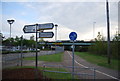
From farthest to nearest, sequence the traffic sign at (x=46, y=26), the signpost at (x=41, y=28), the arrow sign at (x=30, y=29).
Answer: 1. the arrow sign at (x=30, y=29)
2. the signpost at (x=41, y=28)
3. the traffic sign at (x=46, y=26)

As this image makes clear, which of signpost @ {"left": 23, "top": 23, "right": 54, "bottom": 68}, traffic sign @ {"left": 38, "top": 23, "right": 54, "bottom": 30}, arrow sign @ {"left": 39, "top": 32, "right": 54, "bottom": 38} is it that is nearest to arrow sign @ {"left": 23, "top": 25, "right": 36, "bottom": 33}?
signpost @ {"left": 23, "top": 23, "right": 54, "bottom": 68}

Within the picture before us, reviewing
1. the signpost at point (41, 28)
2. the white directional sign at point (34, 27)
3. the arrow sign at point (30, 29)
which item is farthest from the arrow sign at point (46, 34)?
the arrow sign at point (30, 29)

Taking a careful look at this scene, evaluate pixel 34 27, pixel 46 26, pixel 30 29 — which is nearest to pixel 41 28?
pixel 46 26

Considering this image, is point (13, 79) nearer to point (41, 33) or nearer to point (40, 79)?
point (40, 79)

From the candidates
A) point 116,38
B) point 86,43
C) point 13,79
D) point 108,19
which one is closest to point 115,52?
point 116,38

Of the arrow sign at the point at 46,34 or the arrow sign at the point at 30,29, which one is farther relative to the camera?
the arrow sign at the point at 30,29

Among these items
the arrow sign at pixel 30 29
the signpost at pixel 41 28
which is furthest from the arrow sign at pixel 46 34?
the arrow sign at pixel 30 29

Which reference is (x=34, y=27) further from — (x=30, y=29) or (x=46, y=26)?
(x=46, y=26)

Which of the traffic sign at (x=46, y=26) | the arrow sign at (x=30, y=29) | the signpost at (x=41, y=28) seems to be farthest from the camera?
the arrow sign at (x=30, y=29)

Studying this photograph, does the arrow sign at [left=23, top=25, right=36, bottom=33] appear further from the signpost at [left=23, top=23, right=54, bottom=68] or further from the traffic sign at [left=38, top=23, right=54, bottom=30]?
the traffic sign at [left=38, top=23, right=54, bottom=30]

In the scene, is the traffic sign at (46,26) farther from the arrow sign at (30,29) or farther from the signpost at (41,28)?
the arrow sign at (30,29)

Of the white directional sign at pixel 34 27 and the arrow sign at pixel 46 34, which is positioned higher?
the white directional sign at pixel 34 27

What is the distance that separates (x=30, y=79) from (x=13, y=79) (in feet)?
2.87

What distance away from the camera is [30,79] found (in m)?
7.26
